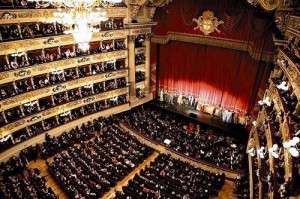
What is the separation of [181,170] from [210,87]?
26.8ft

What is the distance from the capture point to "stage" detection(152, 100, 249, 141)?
17.5 metres

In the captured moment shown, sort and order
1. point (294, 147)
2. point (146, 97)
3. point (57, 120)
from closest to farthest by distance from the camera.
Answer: point (294, 147) < point (57, 120) < point (146, 97)

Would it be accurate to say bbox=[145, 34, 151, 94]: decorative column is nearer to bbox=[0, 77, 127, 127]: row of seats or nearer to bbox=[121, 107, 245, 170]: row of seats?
bbox=[0, 77, 127, 127]: row of seats

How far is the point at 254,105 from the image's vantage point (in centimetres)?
1727

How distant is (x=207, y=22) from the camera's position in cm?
1791

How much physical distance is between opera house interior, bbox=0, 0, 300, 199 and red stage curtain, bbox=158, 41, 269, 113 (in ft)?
0.26

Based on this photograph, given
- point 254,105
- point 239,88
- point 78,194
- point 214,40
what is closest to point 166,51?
point 214,40

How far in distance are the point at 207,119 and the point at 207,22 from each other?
7114 mm

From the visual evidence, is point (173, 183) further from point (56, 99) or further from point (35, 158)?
point (56, 99)

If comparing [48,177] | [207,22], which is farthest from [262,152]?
[48,177]

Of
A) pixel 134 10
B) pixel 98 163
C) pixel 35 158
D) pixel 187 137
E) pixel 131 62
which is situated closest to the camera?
pixel 98 163

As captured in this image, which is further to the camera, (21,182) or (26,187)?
(21,182)

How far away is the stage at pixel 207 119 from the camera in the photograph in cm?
1752

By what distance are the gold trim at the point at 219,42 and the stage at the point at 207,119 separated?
5.16m
